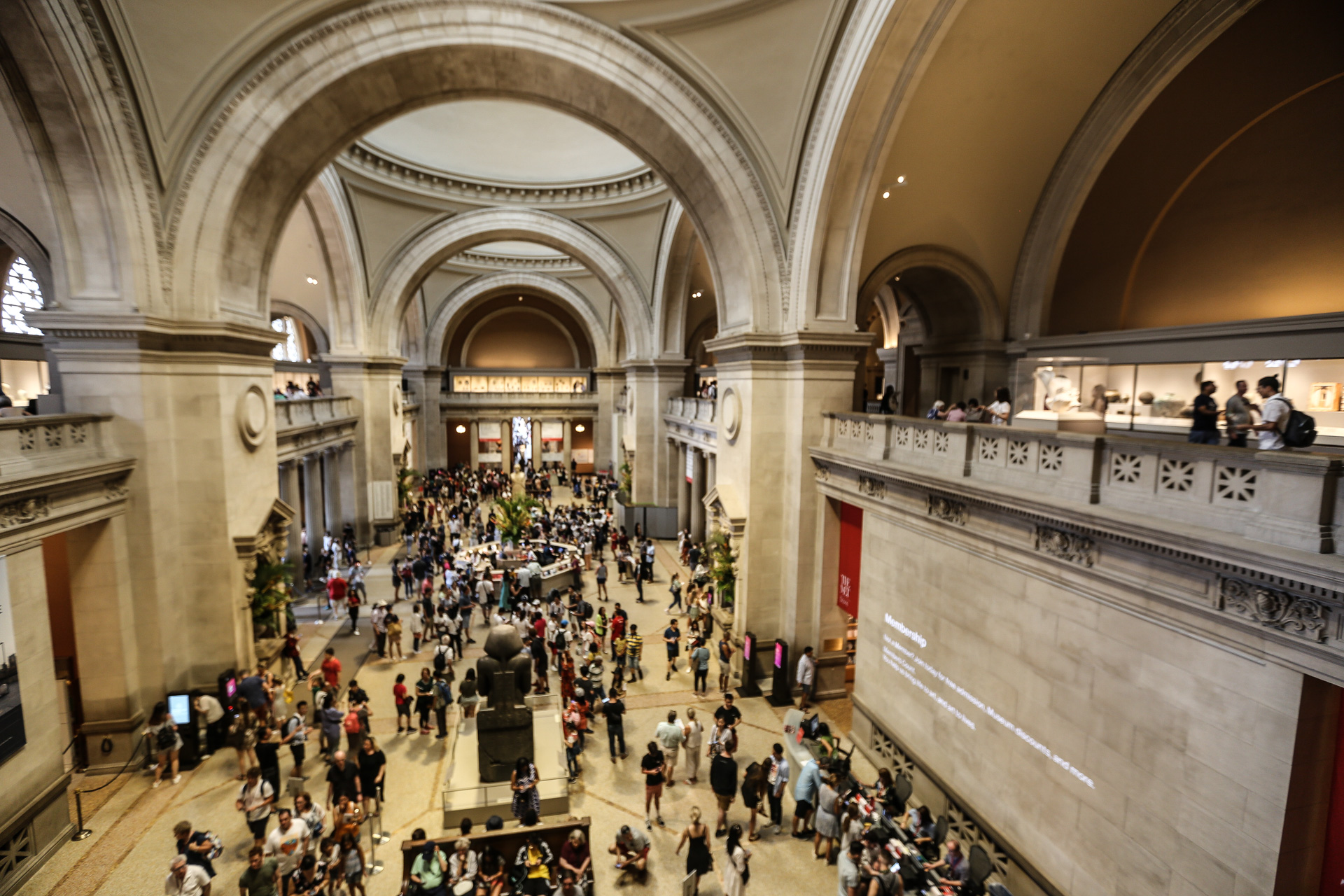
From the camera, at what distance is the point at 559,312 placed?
1462 inches

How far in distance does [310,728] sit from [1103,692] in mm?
10441

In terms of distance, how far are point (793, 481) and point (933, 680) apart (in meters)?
4.01

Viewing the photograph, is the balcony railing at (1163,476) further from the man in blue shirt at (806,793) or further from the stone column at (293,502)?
the stone column at (293,502)

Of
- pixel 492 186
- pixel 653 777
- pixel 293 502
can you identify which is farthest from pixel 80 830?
pixel 492 186

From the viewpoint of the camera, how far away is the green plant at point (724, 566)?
11.5 m

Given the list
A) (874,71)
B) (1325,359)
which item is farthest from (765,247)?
(1325,359)

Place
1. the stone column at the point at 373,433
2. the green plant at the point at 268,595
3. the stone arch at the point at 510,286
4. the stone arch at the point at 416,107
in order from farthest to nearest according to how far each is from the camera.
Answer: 1. the stone arch at the point at 510,286
2. the stone column at the point at 373,433
3. the green plant at the point at 268,595
4. the stone arch at the point at 416,107

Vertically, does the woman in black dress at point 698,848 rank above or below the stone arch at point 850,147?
below

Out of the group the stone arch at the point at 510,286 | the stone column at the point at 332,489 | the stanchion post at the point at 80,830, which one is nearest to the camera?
the stanchion post at the point at 80,830

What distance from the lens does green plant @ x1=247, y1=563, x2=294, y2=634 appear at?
9.87m

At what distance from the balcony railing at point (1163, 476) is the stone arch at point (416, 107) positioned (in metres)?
4.73

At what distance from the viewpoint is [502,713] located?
7.74m

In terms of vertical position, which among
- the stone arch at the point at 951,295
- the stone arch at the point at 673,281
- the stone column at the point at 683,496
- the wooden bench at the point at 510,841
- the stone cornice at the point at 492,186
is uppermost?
the stone cornice at the point at 492,186

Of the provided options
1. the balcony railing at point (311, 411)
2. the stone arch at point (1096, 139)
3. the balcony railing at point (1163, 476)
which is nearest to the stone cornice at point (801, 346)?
the balcony railing at point (1163, 476)
